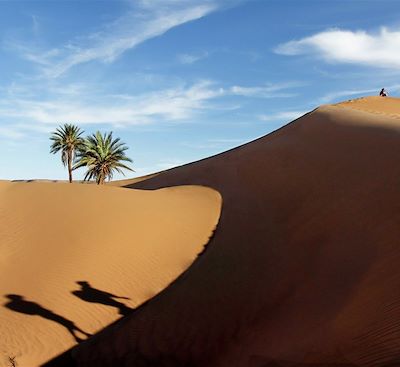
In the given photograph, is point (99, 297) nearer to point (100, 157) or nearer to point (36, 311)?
point (36, 311)

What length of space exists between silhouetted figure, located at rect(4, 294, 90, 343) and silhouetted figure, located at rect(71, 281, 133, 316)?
96 cm

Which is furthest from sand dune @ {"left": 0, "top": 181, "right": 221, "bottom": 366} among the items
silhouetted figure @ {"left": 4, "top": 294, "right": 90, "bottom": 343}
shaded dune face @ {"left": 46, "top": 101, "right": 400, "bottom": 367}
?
shaded dune face @ {"left": 46, "top": 101, "right": 400, "bottom": 367}

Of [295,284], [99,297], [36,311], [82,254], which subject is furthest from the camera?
[82,254]

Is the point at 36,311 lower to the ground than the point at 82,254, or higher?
lower

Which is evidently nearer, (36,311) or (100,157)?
(36,311)

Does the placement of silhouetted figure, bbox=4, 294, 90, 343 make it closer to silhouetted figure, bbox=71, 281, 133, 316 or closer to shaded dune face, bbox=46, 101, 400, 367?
shaded dune face, bbox=46, 101, 400, 367

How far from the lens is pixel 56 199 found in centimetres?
1834

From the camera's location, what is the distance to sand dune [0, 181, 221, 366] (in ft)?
34.3

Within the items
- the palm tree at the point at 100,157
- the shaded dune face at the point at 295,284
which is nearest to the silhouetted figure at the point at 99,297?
the shaded dune face at the point at 295,284

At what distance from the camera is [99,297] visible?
38.4 ft

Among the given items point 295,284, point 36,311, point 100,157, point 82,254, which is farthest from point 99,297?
point 100,157

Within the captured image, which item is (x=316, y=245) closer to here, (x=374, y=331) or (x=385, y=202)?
(x=385, y=202)

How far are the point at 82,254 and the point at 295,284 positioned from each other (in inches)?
268

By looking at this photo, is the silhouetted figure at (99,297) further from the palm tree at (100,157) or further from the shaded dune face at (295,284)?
the palm tree at (100,157)
